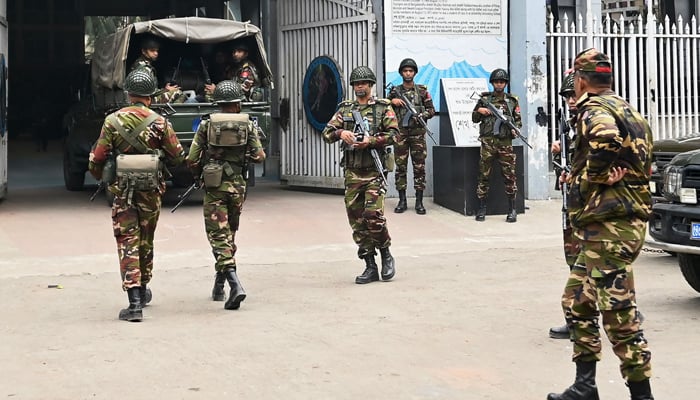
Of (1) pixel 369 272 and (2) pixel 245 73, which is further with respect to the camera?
(2) pixel 245 73

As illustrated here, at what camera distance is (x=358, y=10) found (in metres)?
13.9

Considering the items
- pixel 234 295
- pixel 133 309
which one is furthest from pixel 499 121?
pixel 133 309

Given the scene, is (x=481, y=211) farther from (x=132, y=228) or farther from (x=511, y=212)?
(x=132, y=228)

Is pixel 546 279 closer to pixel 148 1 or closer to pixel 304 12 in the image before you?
pixel 304 12

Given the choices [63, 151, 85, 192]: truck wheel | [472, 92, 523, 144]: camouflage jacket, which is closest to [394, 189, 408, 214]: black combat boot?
[472, 92, 523, 144]: camouflage jacket

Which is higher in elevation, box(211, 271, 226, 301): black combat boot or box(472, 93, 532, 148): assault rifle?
box(472, 93, 532, 148): assault rifle

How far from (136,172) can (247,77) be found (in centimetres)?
668

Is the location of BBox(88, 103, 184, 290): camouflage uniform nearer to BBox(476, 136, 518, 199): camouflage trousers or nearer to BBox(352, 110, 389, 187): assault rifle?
BBox(352, 110, 389, 187): assault rifle

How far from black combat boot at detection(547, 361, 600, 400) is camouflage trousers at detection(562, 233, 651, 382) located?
0.05 meters

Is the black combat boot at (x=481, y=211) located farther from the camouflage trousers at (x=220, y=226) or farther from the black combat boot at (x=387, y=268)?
the camouflage trousers at (x=220, y=226)

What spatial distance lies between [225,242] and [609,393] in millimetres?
3516

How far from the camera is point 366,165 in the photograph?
28.0 feet

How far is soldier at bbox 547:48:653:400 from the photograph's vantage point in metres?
4.61

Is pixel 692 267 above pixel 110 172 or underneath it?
underneath
